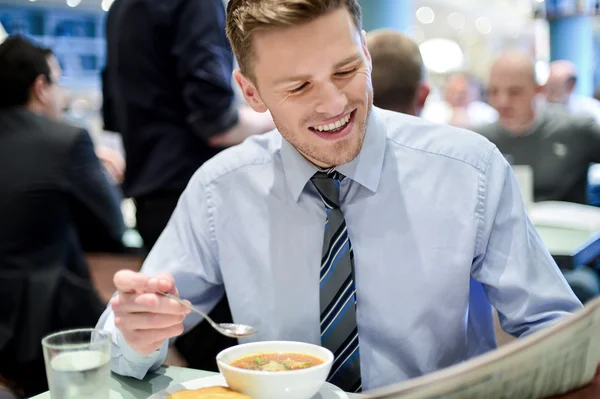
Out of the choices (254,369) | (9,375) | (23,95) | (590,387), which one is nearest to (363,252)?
(254,369)

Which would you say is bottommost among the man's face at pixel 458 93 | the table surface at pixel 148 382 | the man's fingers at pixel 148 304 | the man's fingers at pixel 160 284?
the man's face at pixel 458 93

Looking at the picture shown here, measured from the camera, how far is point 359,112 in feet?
4.17

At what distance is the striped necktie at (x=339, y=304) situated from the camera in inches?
50.4

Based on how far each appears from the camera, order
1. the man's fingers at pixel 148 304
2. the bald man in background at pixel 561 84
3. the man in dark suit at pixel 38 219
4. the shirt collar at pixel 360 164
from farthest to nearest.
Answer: the bald man in background at pixel 561 84 → the man in dark suit at pixel 38 219 → the shirt collar at pixel 360 164 → the man's fingers at pixel 148 304

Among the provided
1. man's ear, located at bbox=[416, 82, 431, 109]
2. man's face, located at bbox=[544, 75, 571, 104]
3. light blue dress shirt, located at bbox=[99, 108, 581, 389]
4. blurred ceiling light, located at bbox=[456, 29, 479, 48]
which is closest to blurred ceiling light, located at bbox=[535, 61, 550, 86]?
man's face, located at bbox=[544, 75, 571, 104]

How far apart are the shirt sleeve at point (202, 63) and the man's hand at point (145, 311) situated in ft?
4.09

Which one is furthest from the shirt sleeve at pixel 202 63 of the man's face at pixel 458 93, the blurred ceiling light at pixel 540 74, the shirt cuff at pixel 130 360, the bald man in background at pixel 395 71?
the man's face at pixel 458 93

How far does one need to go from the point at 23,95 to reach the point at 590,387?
7.32ft

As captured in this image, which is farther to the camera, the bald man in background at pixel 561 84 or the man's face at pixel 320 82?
the bald man in background at pixel 561 84

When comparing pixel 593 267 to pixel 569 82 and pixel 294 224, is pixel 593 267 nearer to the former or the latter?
pixel 294 224

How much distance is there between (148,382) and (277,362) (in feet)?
0.86

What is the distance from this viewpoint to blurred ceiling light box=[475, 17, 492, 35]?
54.7 feet

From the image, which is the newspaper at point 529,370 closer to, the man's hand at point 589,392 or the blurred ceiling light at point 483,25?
the man's hand at point 589,392

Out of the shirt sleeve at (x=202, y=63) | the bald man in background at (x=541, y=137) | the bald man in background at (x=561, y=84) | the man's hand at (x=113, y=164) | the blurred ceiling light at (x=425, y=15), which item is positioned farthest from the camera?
the blurred ceiling light at (x=425, y=15)
